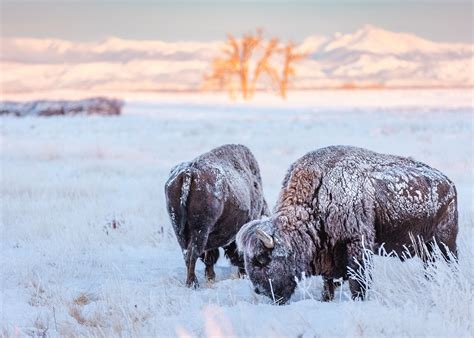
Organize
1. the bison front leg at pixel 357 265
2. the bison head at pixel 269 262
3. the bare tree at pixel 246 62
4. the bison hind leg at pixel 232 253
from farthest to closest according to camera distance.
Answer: the bare tree at pixel 246 62 → the bison hind leg at pixel 232 253 → the bison front leg at pixel 357 265 → the bison head at pixel 269 262

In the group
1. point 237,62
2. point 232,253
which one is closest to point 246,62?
point 237,62

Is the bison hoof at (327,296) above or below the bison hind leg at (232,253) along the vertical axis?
above

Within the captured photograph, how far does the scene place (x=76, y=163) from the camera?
1955 centimetres

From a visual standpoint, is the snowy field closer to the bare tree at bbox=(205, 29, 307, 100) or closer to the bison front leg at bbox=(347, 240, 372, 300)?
the bison front leg at bbox=(347, 240, 372, 300)

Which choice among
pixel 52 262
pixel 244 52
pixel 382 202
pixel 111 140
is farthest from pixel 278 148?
pixel 244 52

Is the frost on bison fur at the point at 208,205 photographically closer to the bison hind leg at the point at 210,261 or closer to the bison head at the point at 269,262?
the bison hind leg at the point at 210,261

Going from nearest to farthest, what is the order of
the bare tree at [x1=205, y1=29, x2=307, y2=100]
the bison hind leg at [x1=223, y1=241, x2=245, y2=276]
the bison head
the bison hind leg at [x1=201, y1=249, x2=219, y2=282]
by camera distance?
1. the bison head
2. the bison hind leg at [x1=201, y1=249, x2=219, y2=282]
3. the bison hind leg at [x1=223, y1=241, x2=245, y2=276]
4. the bare tree at [x1=205, y1=29, x2=307, y2=100]

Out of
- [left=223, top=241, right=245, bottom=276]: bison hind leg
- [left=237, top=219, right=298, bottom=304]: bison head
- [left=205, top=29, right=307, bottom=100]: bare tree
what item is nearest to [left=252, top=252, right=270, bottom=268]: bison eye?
[left=237, top=219, right=298, bottom=304]: bison head

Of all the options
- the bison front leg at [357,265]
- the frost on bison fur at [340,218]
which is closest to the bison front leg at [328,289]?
the frost on bison fur at [340,218]

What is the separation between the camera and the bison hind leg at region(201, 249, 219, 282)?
26.9 ft

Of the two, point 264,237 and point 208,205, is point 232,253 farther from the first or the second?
point 264,237

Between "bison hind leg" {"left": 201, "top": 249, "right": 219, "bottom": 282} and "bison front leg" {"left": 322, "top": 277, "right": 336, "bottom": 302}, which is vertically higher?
"bison front leg" {"left": 322, "top": 277, "right": 336, "bottom": 302}

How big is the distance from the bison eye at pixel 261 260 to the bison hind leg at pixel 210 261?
2.21 metres

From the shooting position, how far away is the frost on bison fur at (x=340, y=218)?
6043mm
